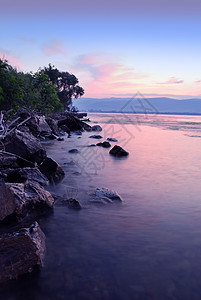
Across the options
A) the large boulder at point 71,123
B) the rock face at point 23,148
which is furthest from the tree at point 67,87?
the rock face at point 23,148

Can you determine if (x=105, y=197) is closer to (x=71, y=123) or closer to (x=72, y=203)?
(x=72, y=203)

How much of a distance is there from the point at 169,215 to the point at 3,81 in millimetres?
18287

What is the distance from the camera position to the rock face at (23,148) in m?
13.0

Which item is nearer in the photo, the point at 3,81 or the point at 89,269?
the point at 89,269

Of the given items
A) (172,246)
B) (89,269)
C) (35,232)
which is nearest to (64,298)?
(89,269)

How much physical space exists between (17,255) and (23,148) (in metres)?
9.19

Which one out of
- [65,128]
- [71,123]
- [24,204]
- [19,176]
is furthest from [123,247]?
[71,123]

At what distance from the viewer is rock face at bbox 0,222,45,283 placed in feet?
14.1

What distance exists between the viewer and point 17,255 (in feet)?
14.5

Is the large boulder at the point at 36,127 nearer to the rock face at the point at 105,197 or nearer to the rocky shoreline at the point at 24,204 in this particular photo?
the rocky shoreline at the point at 24,204

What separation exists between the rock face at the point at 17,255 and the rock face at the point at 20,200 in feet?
5.88

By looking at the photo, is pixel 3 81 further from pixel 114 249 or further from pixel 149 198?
pixel 114 249

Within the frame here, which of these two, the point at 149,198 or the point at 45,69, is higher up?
the point at 45,69

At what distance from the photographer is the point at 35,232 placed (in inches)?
206
